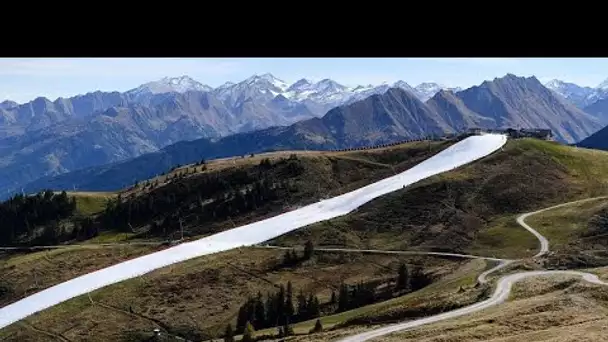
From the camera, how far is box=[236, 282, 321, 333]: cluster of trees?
390 ft

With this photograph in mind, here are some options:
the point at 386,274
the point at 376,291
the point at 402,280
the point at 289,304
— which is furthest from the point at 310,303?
the point at 386,274

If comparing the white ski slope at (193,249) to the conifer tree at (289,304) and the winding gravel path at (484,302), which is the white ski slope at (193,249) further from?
the winding gravel path at (484,302)

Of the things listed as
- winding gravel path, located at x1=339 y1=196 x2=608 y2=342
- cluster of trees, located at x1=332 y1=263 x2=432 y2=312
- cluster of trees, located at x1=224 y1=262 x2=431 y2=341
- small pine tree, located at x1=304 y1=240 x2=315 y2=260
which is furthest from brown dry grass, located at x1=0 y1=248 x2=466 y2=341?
winding gravel path, located at x1=339 y1=196 x2=608 y2=342

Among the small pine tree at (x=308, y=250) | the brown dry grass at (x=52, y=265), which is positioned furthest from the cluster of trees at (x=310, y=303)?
the brown dry grass at (x=52, y=265)

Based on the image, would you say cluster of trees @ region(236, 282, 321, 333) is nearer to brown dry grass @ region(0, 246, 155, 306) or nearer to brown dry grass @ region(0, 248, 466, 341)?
brown dry grass @ region(0, 248, 466, 341)

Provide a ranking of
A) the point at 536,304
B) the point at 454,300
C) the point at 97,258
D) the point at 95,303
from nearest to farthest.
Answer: the point at 536,304, the point at 454,300, the point at 95,303, the point at 97,258

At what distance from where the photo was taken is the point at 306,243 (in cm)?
15412

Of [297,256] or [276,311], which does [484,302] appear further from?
[297,256]

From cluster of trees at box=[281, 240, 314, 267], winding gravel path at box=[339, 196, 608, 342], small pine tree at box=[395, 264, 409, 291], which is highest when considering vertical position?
winding gravel path at box=[339, 196, 608, 342]

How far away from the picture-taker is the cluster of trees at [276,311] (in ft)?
390

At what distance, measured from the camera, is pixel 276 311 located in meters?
122
